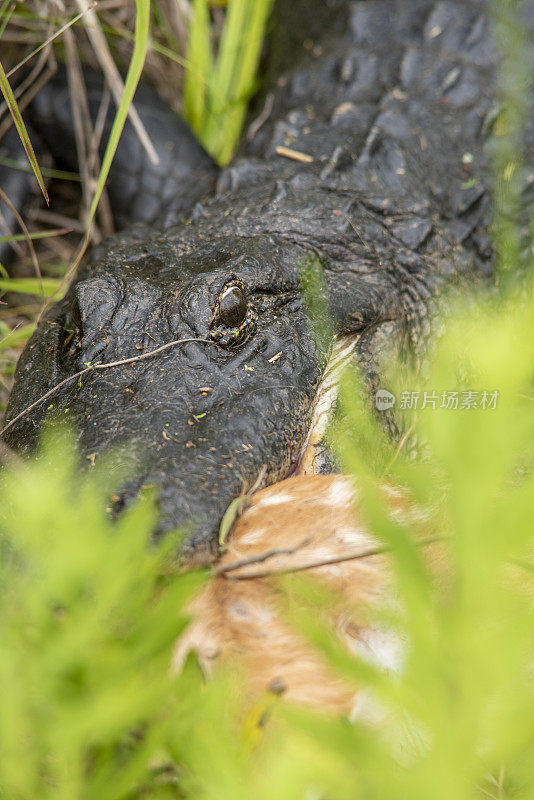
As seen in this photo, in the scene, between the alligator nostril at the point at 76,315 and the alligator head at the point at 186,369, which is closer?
the alligator head at the point at 186,369

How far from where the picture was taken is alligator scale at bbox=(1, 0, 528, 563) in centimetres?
186

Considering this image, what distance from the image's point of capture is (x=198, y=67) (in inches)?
148

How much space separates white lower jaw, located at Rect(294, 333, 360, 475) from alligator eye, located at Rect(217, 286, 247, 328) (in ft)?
1.10

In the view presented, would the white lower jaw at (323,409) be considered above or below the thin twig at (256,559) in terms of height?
below

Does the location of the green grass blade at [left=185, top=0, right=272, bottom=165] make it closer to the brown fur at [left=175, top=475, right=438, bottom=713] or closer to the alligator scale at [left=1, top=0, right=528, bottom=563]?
the alligator scale at [left=1, top=0, right=528, bottom=563]

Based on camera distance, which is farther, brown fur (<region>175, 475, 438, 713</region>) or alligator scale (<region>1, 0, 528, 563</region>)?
alligator scale (<region>1, 0, 528, 563</region>)

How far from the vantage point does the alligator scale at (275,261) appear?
6.11 feet

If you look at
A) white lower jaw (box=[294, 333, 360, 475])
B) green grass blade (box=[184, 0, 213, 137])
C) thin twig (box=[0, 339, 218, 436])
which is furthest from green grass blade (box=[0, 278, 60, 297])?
green grass blade (box=[184, 0, 213, 137])

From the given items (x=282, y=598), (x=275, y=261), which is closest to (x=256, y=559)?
(x=282, y=598)

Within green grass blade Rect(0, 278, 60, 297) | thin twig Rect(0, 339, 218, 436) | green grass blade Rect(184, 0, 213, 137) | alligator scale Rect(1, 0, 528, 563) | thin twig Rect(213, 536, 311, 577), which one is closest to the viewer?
thin twig Rect(213, 536, 311, 577)

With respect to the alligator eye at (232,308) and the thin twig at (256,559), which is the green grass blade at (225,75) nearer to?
the alligator eye at (232,308)

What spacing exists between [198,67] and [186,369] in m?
2.38

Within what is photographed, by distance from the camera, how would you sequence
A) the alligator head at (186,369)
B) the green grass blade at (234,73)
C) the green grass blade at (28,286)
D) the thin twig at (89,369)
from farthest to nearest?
the green grass blade at (234,73) → the green grass blade at (28,286) → the thin twig at (89,369) → the alligator head at (186,369)

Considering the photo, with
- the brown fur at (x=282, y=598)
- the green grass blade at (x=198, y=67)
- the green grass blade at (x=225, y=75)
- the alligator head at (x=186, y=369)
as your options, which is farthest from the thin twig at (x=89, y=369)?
the green grass blade at (x=225, y=75)
